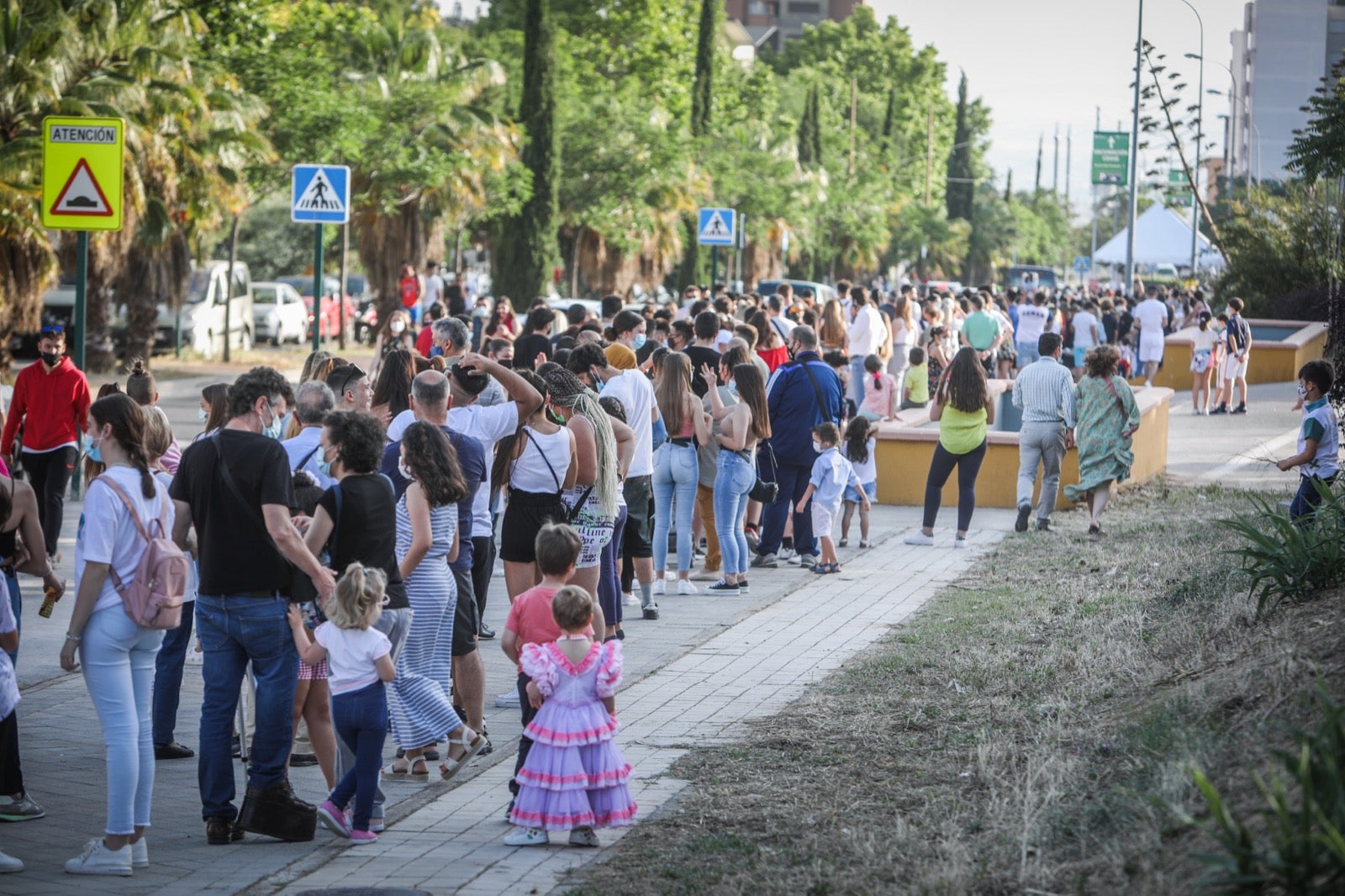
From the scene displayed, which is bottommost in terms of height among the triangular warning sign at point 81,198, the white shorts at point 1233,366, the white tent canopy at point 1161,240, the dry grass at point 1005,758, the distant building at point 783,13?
the dry grass at point 1005,758

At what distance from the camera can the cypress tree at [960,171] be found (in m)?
93.8

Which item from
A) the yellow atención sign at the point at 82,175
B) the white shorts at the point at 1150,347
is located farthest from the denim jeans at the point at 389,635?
the white shorts at the point at 1150,347

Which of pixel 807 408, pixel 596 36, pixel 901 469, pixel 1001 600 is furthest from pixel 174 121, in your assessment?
pixel 596 36

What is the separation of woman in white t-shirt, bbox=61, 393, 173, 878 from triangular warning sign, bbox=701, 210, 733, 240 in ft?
67.4

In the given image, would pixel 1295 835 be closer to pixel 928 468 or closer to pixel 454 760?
pixel 454 760

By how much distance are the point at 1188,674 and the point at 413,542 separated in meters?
3.82

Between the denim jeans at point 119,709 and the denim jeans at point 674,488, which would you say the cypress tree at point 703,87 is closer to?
the denim jeans at point 674,488

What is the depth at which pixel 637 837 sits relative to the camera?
657cm

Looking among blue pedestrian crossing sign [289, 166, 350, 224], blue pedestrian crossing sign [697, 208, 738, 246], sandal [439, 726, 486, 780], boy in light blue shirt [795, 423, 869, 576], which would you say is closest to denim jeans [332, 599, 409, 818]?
sandal [439, 726, 486, 780]

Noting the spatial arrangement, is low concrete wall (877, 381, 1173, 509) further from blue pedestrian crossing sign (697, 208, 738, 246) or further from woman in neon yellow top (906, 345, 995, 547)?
blue pedestrian crossing sign (697, 208, 738, 246)

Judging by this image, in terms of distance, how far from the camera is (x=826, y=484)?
1313cm

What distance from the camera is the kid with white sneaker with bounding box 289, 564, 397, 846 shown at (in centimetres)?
645

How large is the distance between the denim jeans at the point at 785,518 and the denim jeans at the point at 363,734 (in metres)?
7.10

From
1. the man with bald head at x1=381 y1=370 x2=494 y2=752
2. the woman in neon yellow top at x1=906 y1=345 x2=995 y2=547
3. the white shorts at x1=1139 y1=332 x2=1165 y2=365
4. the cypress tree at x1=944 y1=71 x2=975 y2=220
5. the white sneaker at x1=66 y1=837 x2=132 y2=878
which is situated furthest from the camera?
the cypress tree at x1=944 y1=71 x2=975 y2=220
